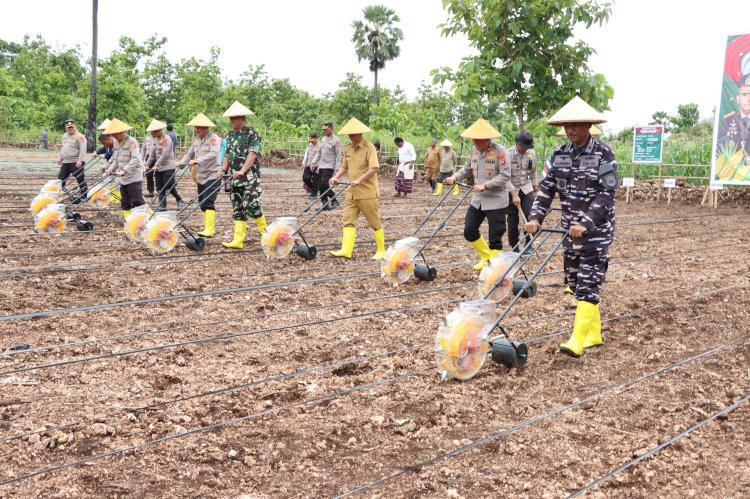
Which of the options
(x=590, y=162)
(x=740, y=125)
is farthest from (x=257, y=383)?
(x=740, y=125)

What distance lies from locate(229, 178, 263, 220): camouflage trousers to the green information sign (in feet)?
40.2

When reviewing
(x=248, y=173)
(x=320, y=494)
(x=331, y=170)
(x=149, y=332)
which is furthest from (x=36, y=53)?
(x=320, y=494)

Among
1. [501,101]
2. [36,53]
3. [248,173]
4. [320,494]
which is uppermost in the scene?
[36,53]

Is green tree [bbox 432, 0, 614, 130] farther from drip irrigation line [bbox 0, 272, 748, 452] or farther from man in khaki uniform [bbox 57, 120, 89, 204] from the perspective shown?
man in khaki uniform [bbox 57, 120, 89, 204]

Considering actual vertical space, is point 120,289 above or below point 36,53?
below

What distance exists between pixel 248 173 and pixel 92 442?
551cm

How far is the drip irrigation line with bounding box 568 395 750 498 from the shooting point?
321 cm

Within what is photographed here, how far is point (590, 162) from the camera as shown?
4934mm

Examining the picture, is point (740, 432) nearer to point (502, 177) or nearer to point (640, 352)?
point (640, 352)

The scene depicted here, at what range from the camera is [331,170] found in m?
13.5

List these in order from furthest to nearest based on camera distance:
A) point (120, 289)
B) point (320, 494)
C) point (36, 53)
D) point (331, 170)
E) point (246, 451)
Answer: point (36, 53), point (331, 170), point (120, 289), point (246, 451), point (320, 494)

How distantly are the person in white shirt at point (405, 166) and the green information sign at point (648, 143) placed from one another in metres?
5.66

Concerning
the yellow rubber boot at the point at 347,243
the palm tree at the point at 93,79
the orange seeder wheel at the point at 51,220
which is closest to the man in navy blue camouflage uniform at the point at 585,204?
the yellow rubber boot at the point at 347,243

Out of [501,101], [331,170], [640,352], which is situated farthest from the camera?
[331,170]
